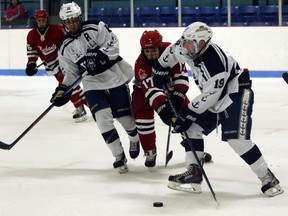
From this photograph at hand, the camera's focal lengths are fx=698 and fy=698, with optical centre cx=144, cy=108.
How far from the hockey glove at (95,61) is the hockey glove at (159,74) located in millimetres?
398

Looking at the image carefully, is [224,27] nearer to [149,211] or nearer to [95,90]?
[95,90]

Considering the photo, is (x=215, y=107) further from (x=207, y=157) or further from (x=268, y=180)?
(x=207, y=157)

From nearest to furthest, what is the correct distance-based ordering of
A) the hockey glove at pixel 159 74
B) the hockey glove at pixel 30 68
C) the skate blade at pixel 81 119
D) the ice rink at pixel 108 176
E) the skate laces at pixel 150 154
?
the ice rink at pixel 108 176 → the hockey glove at pixel 159 74 → the skate laces at pixel 150 154 → the skate blade at pixel 81 119 → the hockey glove at pixel 30 68

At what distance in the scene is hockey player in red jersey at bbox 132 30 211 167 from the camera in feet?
12.8

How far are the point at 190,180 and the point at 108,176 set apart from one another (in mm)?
698

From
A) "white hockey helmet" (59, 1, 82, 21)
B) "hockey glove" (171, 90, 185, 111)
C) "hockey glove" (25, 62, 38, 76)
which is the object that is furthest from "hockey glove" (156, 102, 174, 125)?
"hockey glove" (25, 62, 38, 76)

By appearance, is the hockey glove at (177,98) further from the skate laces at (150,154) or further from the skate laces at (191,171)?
the skate laces at (191,171)

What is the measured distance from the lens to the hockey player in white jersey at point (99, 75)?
4102 mm

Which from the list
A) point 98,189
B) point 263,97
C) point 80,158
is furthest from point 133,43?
point 98,189

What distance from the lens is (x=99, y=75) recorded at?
13.9ft

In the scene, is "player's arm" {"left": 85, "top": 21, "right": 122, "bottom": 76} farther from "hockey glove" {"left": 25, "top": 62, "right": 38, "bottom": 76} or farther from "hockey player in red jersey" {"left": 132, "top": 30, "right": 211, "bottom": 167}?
"hockey glove" {"left": 25, "top": 62, "right": 38, "bottom": 76}

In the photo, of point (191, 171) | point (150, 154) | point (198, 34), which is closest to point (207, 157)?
point (150, 154)

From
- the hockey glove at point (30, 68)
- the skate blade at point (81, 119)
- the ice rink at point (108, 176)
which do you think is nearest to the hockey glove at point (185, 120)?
the ice rink at point (108, 176)

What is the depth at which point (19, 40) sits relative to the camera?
10.9 metres
